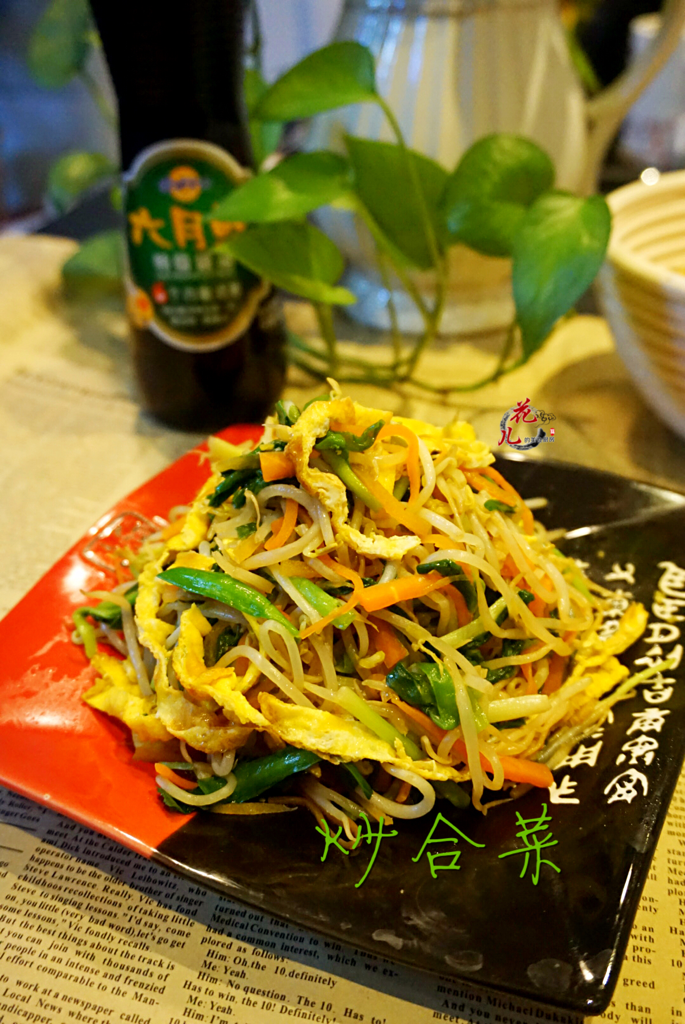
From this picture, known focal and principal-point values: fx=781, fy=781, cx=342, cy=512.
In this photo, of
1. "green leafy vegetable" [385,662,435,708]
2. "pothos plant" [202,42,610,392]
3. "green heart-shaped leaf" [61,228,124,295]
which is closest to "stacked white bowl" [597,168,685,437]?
"pothos plant" [202,42,610,392]

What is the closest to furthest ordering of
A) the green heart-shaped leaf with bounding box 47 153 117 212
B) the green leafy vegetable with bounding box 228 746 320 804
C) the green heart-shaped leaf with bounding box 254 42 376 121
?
1. the green leafy vegetable with bounding box 228 746 320 804
2. the green heart-shaped leaf with bounding box 254 42 376 121
3. the green heart-shaped leaf with bounding box 47 153 117 212

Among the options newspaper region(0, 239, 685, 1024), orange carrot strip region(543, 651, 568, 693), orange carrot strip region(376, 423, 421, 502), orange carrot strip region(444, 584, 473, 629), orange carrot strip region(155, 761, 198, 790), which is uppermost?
orange carrot strip region(376, 423, 421, 502)

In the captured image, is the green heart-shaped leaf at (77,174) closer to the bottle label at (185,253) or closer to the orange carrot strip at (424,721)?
the bottle label at (185,253)

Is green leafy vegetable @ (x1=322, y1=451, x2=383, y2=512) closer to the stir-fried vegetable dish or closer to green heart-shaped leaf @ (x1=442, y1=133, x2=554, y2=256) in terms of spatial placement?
the stir-fried vegetable dish

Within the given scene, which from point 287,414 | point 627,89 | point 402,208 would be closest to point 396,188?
point 402,208

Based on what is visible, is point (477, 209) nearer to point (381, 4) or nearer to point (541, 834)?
point (381, 4)

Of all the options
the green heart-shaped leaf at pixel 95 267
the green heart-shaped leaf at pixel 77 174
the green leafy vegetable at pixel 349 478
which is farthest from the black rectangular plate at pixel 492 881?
the green heart-shaped leaf at pixel 77 174

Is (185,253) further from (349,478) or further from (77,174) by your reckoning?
(77,174)
